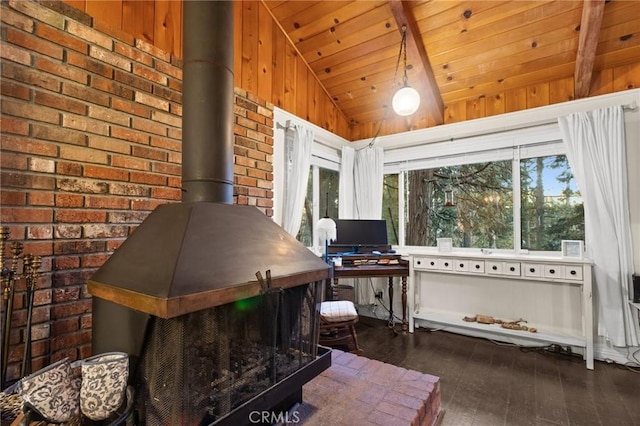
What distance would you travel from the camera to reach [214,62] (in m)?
1.40

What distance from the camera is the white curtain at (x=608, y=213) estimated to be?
8.03 ft

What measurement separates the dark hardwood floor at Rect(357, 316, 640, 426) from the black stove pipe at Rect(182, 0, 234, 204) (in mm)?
1855

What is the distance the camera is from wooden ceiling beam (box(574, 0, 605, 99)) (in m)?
2.13

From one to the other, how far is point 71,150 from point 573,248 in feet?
12.0

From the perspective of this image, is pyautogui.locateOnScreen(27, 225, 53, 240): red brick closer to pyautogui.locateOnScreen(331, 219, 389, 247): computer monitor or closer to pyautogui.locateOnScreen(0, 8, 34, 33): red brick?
pyautogui.locateOnScreen(0, 8, 34, 33): red brick

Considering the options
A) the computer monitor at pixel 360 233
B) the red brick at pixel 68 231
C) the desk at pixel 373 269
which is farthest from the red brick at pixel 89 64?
the computer monitor at pixel 360 233

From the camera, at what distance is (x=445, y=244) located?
3.32 meters

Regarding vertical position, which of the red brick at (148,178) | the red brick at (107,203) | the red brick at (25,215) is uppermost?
the red brick at (148,178)

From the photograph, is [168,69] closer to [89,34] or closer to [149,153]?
[89,34]

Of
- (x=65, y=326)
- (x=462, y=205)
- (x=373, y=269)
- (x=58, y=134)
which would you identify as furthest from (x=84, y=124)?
(x=462, y=205)

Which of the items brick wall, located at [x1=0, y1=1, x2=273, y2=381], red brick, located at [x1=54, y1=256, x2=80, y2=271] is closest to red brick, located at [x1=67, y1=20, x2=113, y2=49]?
brick wall, located at [x1=0, y1=1, x2=273, y2=381]

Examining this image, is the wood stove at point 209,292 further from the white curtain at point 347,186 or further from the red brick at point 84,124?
the white curtain at point 347,186

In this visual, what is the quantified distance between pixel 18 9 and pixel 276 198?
6.04ft

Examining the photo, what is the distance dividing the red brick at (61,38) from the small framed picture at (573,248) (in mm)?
3706
